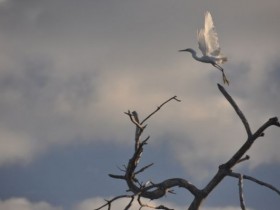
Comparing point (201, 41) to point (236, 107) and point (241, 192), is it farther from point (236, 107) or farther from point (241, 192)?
point (241, 192)

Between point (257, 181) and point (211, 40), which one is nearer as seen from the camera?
point (257, 181)

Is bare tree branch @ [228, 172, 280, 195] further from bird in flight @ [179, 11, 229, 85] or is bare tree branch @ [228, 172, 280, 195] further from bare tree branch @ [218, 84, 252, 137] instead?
bird in flight @ [179, 11, 229, 85]

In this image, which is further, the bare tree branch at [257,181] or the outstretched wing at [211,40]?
the outstretched wing at [211,40]

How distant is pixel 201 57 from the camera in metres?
17.0

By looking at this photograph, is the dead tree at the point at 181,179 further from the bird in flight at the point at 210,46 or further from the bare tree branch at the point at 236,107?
the bird in flight at the point at 210,46

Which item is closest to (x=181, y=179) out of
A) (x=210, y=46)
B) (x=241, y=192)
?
(x=241, y=192)

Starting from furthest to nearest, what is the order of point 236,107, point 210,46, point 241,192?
point 210,46, point 236,107, point 241,192

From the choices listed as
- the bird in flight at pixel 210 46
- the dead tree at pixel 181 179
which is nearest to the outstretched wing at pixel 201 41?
the bird in flight at pixel 210 46

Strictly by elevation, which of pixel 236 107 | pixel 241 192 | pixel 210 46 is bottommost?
pixel 241 192

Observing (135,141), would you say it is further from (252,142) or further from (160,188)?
(252,142)

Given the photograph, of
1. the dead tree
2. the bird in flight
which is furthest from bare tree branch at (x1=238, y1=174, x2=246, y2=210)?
the bird in flight

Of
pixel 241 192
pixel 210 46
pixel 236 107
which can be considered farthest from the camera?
pixel 210 46

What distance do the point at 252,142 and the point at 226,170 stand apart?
25.2 inches

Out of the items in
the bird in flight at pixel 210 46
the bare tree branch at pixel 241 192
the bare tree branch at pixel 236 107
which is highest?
the bird in flight at pixel 210 46
